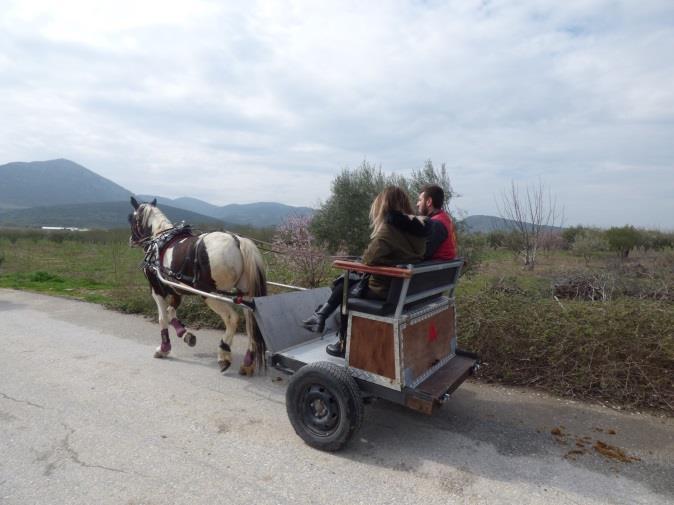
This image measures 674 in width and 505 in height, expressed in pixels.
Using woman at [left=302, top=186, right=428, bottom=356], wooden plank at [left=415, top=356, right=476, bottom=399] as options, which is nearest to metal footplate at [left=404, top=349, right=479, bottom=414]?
wooden plank at [left=415, top=356, right=476, bottom=399]

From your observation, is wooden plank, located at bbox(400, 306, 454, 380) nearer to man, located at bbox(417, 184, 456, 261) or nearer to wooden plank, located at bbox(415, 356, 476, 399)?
wooden plank, located at bbox(415, 356, 476, 399)

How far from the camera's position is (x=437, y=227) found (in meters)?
3.56

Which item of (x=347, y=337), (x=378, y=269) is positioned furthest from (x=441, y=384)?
(x=378, y=269)

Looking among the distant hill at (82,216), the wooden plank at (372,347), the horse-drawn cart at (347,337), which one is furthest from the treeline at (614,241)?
the distant hill at (82,216)

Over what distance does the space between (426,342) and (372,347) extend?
0.57 meters

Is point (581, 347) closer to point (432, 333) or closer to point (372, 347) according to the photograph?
point (432, 333)

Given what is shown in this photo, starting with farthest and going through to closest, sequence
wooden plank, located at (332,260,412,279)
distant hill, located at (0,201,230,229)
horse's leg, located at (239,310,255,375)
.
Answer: distant hill, located at (0,201,230,229), horse's leg, located at (239,310,255,375), wooden plank, located at (332,260,412,279)

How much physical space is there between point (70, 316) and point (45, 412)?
14.2ft

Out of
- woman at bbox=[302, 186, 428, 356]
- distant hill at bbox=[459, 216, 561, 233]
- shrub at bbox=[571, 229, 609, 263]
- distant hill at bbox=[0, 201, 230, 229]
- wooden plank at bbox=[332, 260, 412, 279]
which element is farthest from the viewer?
distant hill at bbox=[0, 201, 230, 229]

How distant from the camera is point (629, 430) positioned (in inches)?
141

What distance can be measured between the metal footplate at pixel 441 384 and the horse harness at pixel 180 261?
258 centimetres

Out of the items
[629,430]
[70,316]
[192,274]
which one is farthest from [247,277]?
[70,316]

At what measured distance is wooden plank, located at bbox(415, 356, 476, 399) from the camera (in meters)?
3.13

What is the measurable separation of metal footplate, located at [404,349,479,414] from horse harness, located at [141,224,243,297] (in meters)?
2.58
